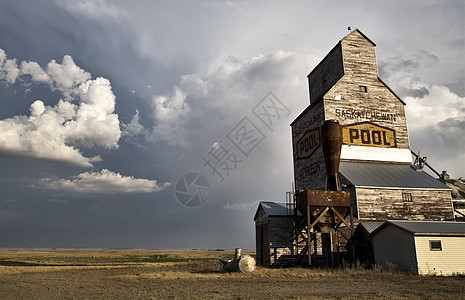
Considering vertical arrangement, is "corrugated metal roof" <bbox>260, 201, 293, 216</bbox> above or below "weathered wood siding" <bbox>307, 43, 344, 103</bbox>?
below

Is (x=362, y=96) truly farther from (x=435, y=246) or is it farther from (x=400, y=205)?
(x=435, y=246)

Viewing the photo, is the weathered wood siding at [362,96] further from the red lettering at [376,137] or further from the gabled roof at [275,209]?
the gabled roof at [275,209]

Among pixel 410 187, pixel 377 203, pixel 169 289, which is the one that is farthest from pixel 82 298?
pixel 410 187

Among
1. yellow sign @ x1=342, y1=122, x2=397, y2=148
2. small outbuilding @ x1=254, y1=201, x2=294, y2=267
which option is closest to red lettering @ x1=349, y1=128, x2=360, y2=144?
yellow sign @ x1=342, y1=122, x2=397, y2=148

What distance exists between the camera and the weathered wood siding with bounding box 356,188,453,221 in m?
27.5

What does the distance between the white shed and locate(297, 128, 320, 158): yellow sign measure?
509 inches

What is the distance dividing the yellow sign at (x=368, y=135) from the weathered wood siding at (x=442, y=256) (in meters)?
13.1

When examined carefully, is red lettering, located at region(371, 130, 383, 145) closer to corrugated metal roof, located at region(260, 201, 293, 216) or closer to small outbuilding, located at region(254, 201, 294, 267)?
corrugated metal roof, located at region(260, 201, 293, 216)

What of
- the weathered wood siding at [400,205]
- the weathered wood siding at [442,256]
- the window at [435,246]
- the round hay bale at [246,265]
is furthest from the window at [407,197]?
the round hay bale at [246,265]

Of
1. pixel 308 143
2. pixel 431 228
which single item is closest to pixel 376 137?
pixel 308 143

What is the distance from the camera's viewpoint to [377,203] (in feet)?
91.5

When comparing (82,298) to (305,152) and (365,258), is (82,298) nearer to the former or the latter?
(365,258)

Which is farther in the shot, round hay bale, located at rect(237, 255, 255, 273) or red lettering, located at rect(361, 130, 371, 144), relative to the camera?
red lettering, located at rect(361, 130, 371, 144)

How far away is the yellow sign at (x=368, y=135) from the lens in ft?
108
